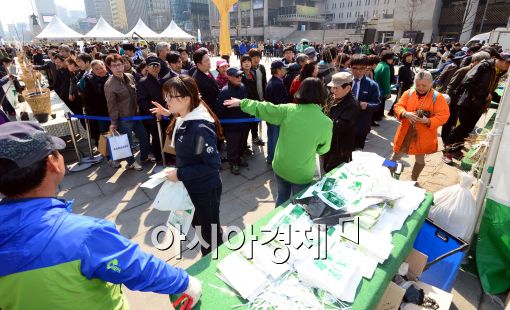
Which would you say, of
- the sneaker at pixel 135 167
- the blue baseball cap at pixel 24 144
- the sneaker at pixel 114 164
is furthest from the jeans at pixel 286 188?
the sneaker at pixel 114 164

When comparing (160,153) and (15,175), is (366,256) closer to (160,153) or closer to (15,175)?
(15,175)

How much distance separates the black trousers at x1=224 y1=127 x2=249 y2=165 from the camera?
203 inches

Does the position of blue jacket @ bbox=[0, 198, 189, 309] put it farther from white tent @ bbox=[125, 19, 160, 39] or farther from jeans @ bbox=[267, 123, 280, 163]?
white tent @ bbox=[125, 19, 160, 39]

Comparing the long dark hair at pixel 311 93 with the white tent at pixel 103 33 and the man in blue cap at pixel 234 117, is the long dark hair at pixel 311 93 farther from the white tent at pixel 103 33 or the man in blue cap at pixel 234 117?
the white tent at pixel 103 33

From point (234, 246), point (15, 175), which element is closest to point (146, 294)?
point (234, 246)

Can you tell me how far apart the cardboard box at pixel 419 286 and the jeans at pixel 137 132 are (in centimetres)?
485

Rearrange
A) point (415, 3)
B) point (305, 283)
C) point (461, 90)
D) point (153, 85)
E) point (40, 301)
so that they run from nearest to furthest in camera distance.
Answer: point (40, 301) < point (305, 283) < point (153, 85) < point (461, 90) < point (415, 3)

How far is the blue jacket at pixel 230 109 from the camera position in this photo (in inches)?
185

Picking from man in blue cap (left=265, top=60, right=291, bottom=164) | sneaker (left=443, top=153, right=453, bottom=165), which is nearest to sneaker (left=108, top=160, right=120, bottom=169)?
man in blue cap (left=265, top=60, right=291, bottom=164)

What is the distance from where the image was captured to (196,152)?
7.52 feet

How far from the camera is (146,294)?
2.75 m

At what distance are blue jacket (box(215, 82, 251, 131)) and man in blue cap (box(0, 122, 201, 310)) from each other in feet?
12.1

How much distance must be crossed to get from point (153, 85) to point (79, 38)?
34.5 metres

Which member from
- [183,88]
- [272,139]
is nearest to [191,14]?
[272,139]
